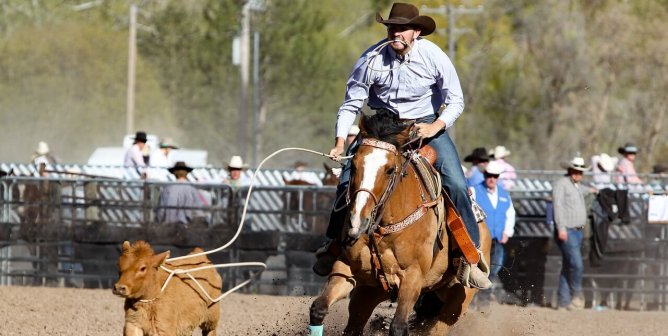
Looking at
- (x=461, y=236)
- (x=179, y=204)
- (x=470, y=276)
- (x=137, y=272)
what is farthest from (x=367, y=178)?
(x=179, y=204)

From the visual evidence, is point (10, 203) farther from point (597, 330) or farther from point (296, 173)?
point (597, 330)

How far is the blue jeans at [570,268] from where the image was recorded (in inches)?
599

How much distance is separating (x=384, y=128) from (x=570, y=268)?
792cm

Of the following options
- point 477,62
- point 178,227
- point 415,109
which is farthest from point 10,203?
point 477,62

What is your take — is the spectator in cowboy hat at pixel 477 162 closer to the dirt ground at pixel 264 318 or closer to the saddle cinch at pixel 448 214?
the dirt ground at pixel 264 318

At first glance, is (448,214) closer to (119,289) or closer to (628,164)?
(119,289)

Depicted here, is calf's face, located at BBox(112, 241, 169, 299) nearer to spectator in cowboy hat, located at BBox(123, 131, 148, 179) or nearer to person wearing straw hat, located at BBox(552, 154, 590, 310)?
person wearing straw hat, located at BBox(552, 154, 590, 310)

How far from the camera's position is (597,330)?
12.9m

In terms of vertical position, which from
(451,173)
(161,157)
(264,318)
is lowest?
(264,318)

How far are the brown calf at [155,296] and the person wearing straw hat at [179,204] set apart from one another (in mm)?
6782

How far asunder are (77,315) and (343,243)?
5470mm

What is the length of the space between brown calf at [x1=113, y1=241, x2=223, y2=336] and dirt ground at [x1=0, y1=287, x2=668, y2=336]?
1.85 meters

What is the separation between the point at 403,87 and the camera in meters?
8.40

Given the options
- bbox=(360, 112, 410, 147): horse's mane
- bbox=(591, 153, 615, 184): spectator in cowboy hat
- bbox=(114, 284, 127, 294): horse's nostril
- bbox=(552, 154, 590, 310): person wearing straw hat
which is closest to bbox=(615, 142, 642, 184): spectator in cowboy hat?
bbox=(591, 153, 615, 184): spectator in cowboy hat
